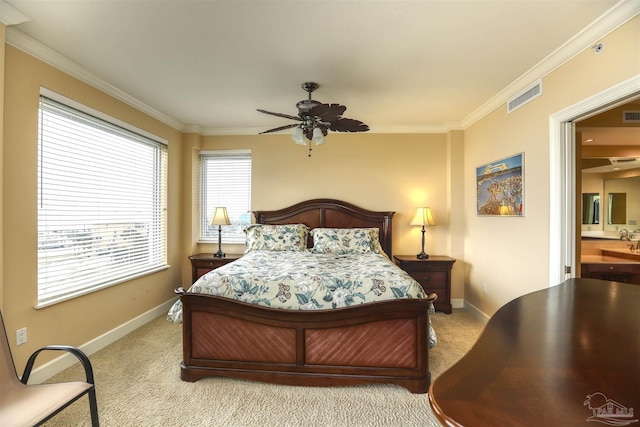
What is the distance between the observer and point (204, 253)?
4.44 m

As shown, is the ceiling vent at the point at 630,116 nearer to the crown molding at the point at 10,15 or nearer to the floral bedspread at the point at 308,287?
the floral bedspread at the point at 308,287

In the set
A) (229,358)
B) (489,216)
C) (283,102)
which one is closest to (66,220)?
(229,358)

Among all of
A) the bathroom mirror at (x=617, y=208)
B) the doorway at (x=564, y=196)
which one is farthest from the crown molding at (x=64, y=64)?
the bathroom mirror at (x=617, y=208)

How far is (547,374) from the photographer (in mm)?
710

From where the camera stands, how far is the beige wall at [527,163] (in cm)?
199

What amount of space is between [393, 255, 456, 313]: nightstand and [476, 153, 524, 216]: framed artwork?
823mm

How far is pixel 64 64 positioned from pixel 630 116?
5240mm

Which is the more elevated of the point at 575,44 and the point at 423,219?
the point at 575,44

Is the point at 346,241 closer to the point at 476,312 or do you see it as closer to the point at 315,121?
the point at 315,121

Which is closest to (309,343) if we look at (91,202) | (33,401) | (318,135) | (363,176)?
(33,401)

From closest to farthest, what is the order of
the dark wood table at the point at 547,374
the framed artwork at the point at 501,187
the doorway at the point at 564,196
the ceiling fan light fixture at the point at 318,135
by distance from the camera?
1. the dark wood table at the point at 547,374
2. the doorway at the point at 564,196
3. the ceiling fan light fixture at the point at 318,135
4. the framed artwork at the point at 501,187

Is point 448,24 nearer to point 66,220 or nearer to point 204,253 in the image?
point 66,220

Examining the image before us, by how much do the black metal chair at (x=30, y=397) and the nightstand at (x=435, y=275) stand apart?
333 cm

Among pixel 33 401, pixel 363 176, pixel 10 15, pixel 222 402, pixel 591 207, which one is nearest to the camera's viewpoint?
pixel 33 401
